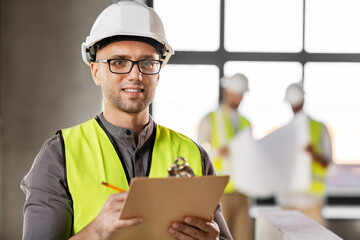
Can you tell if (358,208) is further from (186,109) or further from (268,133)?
(186,109)

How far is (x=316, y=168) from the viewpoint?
150 inches

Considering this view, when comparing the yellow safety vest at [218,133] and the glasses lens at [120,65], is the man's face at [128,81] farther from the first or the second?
the yellow safety vest at [218,133]

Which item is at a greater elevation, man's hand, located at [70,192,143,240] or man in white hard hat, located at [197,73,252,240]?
man's hand, located at [70,192,143,240]

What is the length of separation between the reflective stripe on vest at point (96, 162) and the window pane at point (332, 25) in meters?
3.15

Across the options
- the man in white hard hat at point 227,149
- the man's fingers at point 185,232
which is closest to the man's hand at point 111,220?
the man's fingers at point 185,232

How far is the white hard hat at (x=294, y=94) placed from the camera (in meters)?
3.89

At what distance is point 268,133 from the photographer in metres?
4.07

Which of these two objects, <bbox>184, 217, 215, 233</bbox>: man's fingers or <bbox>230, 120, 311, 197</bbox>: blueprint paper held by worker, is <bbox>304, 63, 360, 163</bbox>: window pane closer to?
<bbox>230, 120, 311, 197</bbox>: blueprint paper held by worker

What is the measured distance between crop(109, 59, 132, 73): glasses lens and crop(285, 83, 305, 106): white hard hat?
9.30 feet

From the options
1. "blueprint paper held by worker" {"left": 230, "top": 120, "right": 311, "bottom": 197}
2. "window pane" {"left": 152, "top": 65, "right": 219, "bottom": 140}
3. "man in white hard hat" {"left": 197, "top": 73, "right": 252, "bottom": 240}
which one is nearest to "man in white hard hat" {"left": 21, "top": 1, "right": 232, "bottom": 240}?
"man in white hard hat" {"left": 197, "top": 73, "right": 252, "bottom": 240}

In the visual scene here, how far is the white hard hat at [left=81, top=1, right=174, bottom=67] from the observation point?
1.34m

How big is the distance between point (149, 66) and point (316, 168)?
9.36 ft

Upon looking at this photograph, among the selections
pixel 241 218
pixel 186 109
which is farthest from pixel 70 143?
pixel 186 109

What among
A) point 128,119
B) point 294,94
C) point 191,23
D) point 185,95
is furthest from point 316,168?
point 128,119
